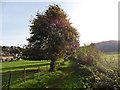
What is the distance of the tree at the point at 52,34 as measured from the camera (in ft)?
75.7

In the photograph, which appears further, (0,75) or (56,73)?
(0,75)

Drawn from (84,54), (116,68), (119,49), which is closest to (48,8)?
(84,54)

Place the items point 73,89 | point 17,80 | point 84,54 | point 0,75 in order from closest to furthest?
1. point 73,89
2. point 17,80
3. point 0,75
4. point 84,54

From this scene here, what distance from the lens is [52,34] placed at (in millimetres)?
22938

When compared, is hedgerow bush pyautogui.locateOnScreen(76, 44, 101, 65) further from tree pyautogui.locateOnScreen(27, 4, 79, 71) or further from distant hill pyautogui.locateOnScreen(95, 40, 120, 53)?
distant hill pyautogui.locateOnScreen(95, 40, 120, 53)

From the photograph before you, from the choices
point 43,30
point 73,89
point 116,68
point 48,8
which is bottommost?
point 73,89

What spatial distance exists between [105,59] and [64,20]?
5.28m

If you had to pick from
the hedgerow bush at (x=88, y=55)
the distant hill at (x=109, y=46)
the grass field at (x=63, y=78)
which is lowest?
the grass field at (x=63, y=78)

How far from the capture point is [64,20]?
24.0 meters

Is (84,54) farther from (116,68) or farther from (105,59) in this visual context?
(116,68)

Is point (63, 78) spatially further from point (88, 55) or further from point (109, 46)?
point (109, 46)

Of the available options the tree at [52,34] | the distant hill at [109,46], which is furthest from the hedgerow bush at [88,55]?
the distant hill at [109,46]

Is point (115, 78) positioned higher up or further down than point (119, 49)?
further down

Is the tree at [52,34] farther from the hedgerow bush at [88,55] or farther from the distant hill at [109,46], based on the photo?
the distant hill at [109,46]
